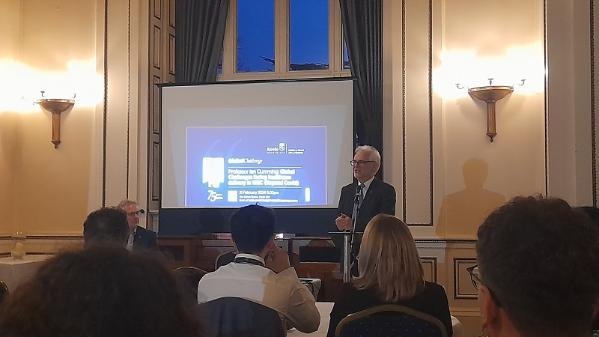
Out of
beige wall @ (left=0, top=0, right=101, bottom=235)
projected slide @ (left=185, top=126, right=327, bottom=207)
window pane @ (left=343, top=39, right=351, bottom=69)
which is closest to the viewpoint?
projected slide @ (left=185, top=126, right=327, bottom=207)

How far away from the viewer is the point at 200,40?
Answer: 6562 mm

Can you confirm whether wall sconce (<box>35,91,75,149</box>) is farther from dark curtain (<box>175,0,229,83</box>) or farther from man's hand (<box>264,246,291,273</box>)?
man's hand (<box>264,246,291,273</box>)

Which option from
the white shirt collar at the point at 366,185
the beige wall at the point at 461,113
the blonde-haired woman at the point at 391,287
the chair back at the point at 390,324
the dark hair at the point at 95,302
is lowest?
the chair back at the point at 390,324

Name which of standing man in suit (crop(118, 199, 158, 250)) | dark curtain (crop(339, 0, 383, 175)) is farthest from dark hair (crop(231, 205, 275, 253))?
dark curtain (crop(339, 0, 383, 175))

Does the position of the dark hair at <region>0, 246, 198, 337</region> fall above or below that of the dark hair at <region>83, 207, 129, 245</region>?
above

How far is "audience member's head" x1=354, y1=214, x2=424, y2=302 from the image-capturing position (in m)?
2.22

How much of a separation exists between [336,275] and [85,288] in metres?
4.93

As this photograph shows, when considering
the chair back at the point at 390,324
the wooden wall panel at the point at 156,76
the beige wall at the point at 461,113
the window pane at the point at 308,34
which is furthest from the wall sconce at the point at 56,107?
the chair back at the point at 390,324

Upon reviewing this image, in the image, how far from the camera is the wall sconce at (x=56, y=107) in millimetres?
6207

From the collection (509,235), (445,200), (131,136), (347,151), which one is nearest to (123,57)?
(131,136)

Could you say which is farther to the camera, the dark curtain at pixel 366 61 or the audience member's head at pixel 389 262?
the dark curtain at pixel 366 61

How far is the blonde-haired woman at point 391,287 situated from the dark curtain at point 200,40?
4502mm

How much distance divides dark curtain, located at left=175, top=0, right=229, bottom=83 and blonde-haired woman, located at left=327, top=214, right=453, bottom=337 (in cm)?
450

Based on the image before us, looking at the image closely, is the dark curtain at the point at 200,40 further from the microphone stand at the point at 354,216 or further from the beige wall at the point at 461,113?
the microphone stand at the point at 354,216
